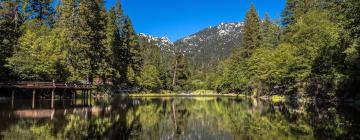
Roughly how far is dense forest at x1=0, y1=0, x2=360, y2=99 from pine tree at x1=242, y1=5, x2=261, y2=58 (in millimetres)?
1309

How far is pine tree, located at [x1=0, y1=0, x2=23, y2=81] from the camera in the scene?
1937 inches

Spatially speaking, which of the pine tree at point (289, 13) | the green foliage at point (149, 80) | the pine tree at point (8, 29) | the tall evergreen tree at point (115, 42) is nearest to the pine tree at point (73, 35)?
the pine tree at point (8, 29)

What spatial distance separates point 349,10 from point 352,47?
8873mm

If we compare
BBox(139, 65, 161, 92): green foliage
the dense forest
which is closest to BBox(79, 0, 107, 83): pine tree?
the dense forest

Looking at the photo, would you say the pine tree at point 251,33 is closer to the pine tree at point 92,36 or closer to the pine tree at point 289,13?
the pine tree at point 289,13

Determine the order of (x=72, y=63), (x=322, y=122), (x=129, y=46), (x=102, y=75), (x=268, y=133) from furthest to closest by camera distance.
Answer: (x=129, y=46), (x=102, y=75), (x=72, y=63), (x=322, y=122), (x=268, y=133)

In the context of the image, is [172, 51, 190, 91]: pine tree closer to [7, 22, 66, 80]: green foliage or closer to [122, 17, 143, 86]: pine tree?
[122, 17, 143, 86]: pine tree

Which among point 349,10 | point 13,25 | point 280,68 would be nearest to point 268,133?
point 349,10

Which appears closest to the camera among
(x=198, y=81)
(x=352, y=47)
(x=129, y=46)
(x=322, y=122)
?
(x=322, y=122)

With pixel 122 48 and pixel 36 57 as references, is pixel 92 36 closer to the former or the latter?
pixel 36 57

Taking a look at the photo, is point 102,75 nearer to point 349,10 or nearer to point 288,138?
point 349,10

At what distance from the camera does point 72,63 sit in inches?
2296

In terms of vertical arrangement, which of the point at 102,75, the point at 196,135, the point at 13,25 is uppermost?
the point at 13,25

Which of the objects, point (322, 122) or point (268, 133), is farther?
point (322, 122)
